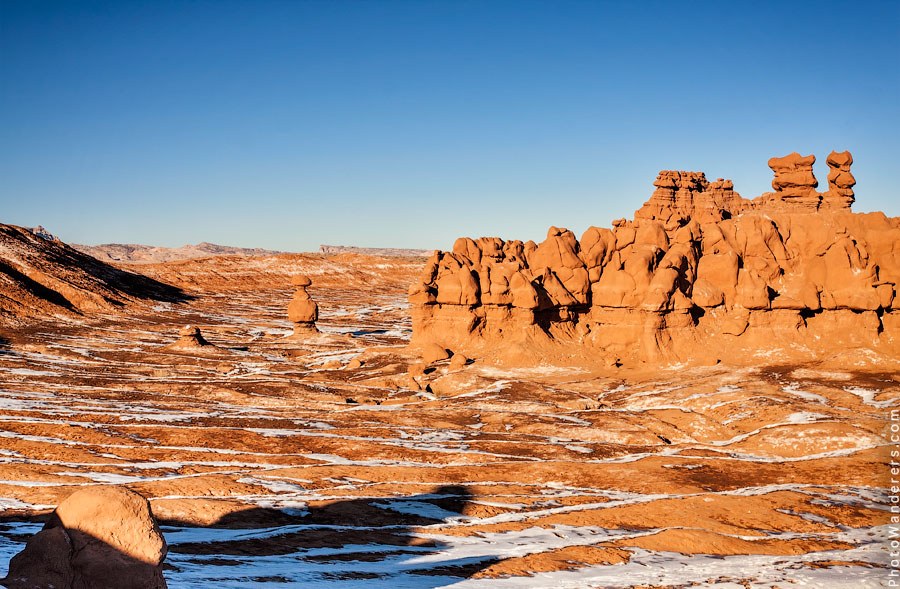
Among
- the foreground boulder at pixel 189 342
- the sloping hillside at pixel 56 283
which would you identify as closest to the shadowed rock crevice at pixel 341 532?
the foreground boulder at pixel 189 342

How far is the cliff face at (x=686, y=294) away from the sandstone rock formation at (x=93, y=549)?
2980 cm

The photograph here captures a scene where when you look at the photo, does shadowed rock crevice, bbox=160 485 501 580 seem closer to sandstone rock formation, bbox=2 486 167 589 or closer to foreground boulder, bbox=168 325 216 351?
sandstone rock formation, bbox=2 486 167 589

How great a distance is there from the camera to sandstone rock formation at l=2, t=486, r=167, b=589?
8.83m

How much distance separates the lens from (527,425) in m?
27.8

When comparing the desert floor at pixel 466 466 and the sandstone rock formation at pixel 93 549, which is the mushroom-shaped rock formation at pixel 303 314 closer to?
the desert floor at pixel 466 466

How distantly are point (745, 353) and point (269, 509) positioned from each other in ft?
88.3

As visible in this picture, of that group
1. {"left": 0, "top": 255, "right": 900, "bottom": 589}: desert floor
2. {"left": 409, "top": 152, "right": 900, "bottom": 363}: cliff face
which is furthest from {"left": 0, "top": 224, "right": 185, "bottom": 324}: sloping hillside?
{"left": 409, "top": 152, "right": 900, "bottom": 363}: cliff face

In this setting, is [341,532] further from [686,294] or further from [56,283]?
[56,283]

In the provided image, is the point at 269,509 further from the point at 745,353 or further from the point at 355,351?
the point at 355,351

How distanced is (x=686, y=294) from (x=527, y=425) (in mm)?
15165

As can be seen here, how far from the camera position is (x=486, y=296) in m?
40.5

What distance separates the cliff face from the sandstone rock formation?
29804mm

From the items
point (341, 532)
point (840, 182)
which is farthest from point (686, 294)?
point (341, 532)

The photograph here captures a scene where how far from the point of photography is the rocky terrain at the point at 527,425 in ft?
46.1
